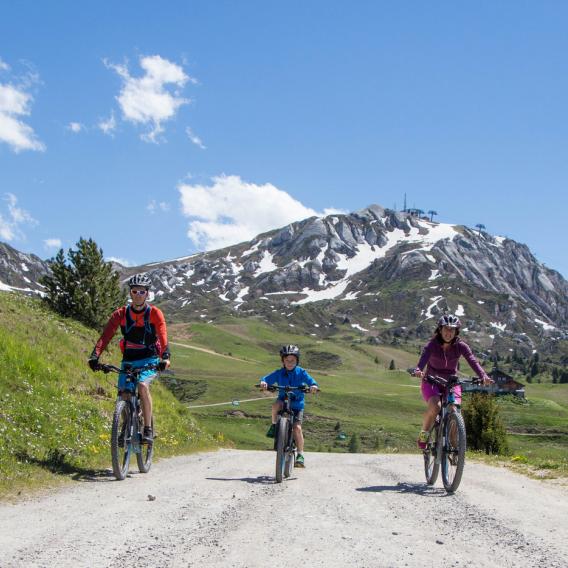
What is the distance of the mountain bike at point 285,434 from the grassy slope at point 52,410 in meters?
3.73

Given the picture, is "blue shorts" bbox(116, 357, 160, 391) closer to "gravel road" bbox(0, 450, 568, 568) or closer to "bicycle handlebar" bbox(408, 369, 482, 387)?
"gravel road" bbox(0, 450, 568, 568)

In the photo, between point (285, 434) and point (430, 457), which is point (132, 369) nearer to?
point (285, 434)

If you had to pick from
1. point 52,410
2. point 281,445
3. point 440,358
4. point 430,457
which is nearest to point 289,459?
point 281,445

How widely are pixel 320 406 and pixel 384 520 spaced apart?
131027 mm

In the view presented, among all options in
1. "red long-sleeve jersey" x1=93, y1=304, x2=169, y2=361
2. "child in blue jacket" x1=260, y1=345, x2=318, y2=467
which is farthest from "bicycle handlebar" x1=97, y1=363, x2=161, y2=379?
"child in blue jacket" x1=260, y1=345, x2=318, y2=467

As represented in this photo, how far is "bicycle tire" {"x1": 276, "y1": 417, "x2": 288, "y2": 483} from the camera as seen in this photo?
1199 centimetres

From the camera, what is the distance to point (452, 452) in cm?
1144

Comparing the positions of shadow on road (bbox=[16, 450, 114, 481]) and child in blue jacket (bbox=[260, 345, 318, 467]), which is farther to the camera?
child in blue jacket (bbox=[260, 345, 318, 467])

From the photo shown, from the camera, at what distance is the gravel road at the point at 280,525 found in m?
5.94

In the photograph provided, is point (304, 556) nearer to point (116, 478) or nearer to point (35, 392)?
point (116, 478)

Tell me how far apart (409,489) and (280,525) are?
15.8 ft

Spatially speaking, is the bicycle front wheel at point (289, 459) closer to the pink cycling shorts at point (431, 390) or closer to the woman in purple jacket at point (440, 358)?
the woman in purple jacket at point (440, 358)

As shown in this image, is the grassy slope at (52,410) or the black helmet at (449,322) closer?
the grassy slope at (52,410)

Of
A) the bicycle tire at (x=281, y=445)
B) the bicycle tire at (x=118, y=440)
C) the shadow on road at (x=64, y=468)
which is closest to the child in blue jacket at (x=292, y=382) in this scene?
the bicycle tire at (x=281, y=445)
